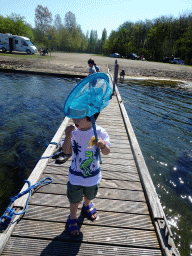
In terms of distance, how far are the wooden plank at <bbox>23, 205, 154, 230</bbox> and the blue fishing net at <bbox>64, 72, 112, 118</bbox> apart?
1751 mm

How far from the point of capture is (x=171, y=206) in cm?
405

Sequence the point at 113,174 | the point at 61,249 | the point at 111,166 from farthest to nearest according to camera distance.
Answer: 1. the point at 111,166
2. the point at 113,174
3. the point at 61,249

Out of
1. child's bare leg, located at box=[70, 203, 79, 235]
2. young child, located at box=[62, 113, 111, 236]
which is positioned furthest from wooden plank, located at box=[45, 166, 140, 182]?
young child, located at box=[62, 113, 111, 236]

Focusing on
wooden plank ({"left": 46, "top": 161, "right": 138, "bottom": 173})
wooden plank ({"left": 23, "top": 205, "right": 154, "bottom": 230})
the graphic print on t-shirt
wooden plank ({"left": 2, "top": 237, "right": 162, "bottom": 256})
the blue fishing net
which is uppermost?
the blue fishing net

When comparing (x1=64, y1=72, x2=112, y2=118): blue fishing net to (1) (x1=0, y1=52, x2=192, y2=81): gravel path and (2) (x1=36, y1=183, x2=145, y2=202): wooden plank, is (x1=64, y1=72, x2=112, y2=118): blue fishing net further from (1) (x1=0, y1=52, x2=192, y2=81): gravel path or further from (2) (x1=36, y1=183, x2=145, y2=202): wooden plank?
(1) (x1=0, y1=52, x2=192, y2=81): gravel path

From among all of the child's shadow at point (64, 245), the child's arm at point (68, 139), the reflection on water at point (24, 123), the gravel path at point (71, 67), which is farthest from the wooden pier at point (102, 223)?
the gravel path at point (71, 67)

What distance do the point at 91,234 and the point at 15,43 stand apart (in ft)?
131

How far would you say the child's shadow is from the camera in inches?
83.8

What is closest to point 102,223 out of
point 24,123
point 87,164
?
point 87,164

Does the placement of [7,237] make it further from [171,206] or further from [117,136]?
[117,136]

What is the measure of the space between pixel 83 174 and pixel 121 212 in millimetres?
1164

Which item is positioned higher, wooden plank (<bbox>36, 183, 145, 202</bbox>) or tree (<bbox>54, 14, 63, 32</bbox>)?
tree (<bbox>54, 14, 63, 32</bbox>)

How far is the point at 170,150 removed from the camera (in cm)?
643

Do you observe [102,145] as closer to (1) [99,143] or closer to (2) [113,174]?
(1) [99,143]
